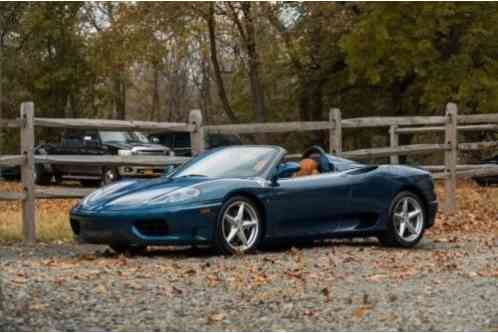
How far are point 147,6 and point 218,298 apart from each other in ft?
91.2

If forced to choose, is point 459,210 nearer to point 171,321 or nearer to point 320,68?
point 171,321

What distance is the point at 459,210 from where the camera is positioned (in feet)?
63.7

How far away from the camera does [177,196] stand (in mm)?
11156

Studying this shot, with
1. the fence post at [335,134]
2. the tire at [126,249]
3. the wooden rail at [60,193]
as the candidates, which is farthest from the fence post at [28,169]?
the fence post at [335,134]

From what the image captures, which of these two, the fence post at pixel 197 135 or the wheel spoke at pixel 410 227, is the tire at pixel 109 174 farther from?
the wheel spoke at pixel 410 227

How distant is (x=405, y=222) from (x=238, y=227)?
238 centimetres

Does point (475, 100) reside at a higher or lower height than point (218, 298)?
higher

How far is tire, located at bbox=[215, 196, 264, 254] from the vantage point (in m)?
11.2

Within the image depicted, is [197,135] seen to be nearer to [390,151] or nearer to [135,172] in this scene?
[390,151]

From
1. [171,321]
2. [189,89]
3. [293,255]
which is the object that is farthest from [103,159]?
[189,89]

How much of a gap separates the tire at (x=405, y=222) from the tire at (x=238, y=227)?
70.2 inches

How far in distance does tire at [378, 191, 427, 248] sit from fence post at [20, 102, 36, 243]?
13.7 feet

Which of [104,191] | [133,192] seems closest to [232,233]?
[133,192]

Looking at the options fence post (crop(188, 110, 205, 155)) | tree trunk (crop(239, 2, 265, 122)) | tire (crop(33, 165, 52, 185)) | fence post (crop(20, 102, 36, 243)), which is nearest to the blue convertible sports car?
fence post (crop(188, 110, 205, 155))
